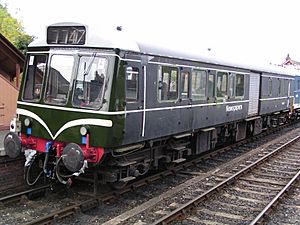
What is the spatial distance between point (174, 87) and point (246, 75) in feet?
18.3

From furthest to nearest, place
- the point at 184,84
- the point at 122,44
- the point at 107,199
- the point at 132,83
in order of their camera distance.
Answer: the point at 184,84
the point at 107,199
the point at 132,83
the point at 122,44

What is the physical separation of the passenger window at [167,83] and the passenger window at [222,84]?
8.78 ft

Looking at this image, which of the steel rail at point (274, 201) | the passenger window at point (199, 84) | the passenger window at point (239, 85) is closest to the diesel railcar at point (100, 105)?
the passenger window at point (199, 84)

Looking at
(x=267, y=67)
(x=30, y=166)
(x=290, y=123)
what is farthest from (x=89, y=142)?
(x=290, y=123)

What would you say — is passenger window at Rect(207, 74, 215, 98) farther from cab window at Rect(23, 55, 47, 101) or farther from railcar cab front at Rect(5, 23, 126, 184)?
cab window at Rect(23, 55, 47, 101)

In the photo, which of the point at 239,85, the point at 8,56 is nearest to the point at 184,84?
the point at 239,85

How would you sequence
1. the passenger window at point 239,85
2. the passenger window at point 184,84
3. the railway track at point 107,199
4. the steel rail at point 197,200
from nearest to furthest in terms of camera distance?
the railway track at point 107,199, the steel rail at point 197,200, the passenger window at point 184,84, the passenger window at point 239,85

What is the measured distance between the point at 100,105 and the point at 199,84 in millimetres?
3934

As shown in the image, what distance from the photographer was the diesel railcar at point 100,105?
7164 mm

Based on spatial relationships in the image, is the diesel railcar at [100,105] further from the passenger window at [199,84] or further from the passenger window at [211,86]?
the passenger window at [211,86]

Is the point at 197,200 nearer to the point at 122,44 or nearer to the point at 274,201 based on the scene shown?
the point at 274,201

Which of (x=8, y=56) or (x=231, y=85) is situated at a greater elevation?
(x=8, y=56)

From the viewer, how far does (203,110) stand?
10.6 metres

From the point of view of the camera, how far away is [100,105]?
7129 mm
